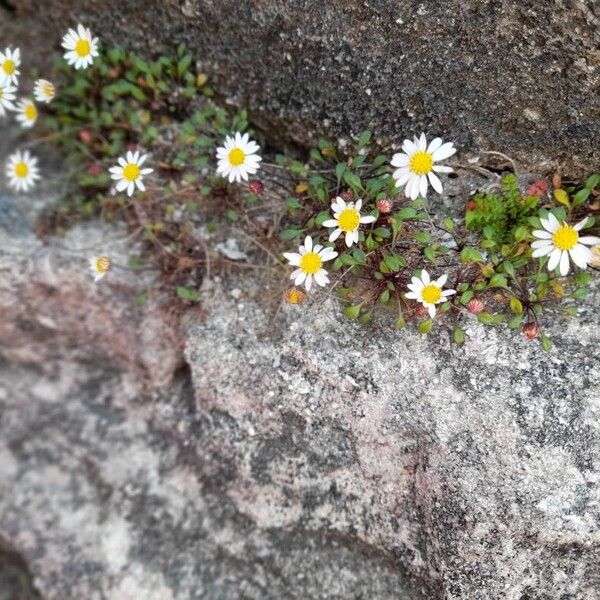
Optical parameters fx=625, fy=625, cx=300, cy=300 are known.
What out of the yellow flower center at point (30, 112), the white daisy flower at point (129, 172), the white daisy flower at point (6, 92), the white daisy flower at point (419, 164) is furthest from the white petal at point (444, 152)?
the yellow flower center at point (30, 112)

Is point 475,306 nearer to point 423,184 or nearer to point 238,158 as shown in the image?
point 423,184

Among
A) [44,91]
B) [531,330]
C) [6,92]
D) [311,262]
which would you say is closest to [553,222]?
[531,330]

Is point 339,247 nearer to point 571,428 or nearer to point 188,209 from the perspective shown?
point 188,209

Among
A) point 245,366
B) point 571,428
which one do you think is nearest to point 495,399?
point 571,428

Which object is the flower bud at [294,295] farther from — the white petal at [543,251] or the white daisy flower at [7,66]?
the white daisy flower at [7,66]

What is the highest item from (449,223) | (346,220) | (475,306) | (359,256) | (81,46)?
(81,46)
